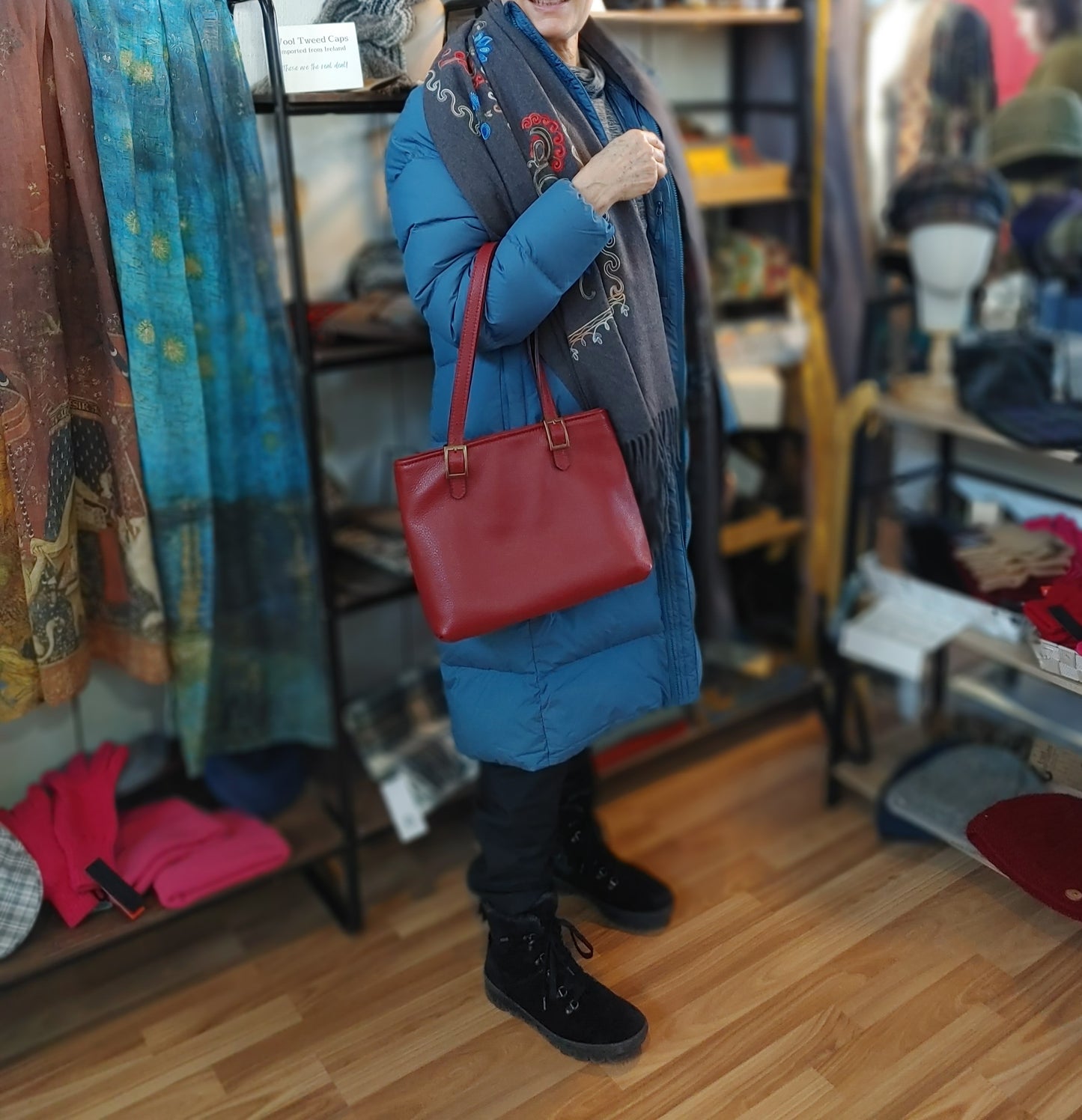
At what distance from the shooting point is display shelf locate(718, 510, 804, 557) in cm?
219

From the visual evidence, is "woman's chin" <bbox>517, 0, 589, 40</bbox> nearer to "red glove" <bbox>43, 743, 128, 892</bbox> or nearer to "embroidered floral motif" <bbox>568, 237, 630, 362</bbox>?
"embroidered floral motif" <bbox>568, 237, 630, 362</bbox>

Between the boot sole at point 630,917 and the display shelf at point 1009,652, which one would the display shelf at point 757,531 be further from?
the boot sole at point 630,917

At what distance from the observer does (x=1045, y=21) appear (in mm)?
2037

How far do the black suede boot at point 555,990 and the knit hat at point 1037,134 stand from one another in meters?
1.51

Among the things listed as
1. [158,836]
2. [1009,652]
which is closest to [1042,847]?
[1009,652]

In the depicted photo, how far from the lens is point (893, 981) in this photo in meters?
1.42

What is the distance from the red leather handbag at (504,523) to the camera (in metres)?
1.34

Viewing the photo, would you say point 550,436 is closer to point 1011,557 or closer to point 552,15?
point 552,15

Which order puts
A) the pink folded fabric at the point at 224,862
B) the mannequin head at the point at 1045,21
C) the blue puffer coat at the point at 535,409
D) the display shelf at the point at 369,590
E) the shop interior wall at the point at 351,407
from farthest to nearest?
the mannequin head at the point at 1045,21
the shop interior wall at the point at 351,407
the display shelf at the point at 369,590
the pink folded fabric at the point at 224,862
the blue puffer coat at the point at 535,409

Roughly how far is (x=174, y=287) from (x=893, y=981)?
123 cm

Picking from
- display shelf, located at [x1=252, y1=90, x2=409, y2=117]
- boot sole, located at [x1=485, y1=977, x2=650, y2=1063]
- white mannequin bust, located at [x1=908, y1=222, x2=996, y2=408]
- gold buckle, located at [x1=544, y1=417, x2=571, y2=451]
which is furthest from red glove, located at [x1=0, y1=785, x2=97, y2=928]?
white mannequin bust, located at [x1=908, y1=222, x2=996, y2=408]

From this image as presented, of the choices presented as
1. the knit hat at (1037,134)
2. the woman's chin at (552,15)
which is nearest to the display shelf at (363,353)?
the woman's chin at (552,15)

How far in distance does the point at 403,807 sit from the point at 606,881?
0.38 metres

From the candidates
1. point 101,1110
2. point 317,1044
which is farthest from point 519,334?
point 101,1110
